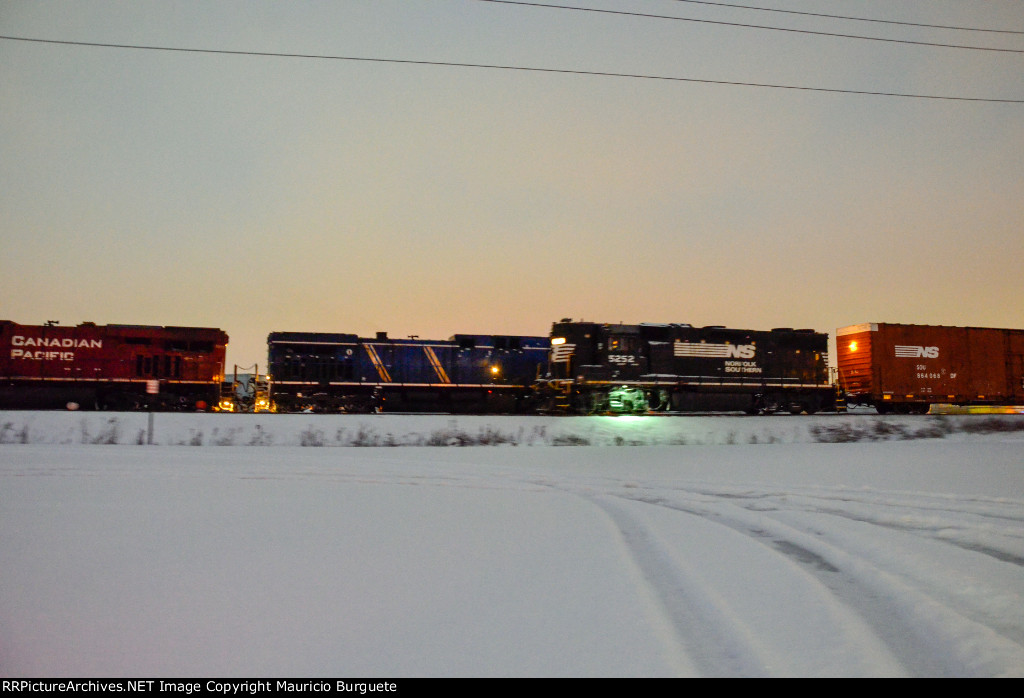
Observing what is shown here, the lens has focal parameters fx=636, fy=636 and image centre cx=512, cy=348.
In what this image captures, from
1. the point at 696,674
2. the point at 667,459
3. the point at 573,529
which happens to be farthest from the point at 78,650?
the point at 667,459

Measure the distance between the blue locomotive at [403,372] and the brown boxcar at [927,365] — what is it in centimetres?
1307

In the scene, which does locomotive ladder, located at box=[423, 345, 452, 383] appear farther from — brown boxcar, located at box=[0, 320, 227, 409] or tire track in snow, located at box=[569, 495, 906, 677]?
tire track in snow, located at box=[569, 495, 906, 677]

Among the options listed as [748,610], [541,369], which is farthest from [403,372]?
[748,610]

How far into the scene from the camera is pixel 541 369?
27.2m

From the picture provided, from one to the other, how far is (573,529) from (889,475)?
6.83m

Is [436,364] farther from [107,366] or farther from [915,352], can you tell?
[915,352]

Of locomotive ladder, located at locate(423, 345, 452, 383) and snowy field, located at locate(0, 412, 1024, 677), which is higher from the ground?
locomotive ladder, located at locate(423, 345, 452, 383)

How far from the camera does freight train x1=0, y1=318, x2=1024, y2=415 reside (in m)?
24.5

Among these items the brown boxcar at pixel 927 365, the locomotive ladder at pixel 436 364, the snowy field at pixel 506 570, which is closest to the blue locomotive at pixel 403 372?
the locomotive ladder at pixel 436 364

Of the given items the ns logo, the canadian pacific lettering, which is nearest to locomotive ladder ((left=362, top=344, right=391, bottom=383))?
the canadian pacific lettering

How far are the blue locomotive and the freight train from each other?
45mm

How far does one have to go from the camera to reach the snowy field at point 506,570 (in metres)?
3.67

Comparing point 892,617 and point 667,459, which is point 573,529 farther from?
point 667,459

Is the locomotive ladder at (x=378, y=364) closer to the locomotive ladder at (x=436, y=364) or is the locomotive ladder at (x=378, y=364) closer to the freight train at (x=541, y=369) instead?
the freight train at (x=541, y=369)
